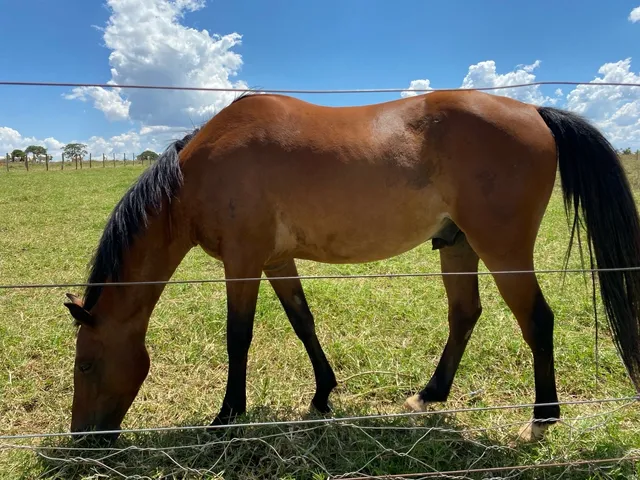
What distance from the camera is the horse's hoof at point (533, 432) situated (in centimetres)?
279

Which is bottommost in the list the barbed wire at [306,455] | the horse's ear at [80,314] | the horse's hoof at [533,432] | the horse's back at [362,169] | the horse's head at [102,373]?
the barbed wire at [306,455]

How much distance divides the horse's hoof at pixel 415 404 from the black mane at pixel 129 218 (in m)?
2.33

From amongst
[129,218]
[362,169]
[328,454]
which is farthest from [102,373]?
[362,169]

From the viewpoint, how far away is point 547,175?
2.86 meters

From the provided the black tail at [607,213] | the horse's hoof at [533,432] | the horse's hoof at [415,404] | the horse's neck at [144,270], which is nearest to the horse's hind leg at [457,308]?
the horse's hoof at [415,404]

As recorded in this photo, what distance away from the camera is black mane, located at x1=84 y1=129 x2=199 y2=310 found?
115 inches

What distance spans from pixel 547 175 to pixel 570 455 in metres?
1.74

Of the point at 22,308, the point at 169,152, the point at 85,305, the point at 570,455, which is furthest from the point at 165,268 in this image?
the point at 22,308

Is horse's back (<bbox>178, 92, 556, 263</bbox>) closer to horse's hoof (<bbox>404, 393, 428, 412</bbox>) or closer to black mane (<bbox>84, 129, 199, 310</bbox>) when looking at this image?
black mane (<bbox>84, 129, 199, 310</bbox>)

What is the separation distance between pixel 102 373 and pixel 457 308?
265 cm

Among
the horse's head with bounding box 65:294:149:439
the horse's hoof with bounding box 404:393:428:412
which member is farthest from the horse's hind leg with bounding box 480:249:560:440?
the horse's head with bounding box 65:294:149:439

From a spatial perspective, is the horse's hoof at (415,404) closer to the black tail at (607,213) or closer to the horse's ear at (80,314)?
the black tail at (607,213)

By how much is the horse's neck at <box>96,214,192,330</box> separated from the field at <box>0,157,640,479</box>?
874 mm

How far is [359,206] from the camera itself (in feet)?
9.50
